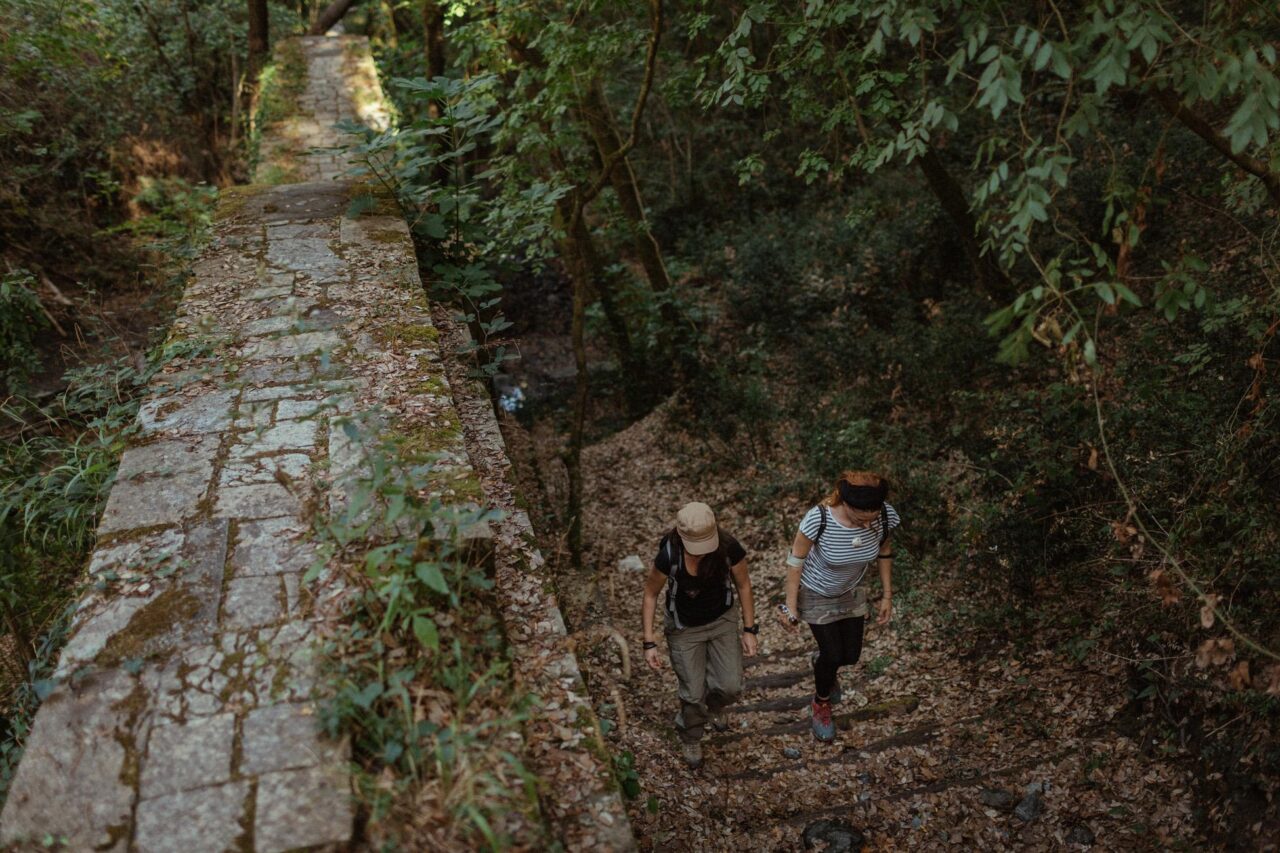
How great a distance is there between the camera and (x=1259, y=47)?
314cm

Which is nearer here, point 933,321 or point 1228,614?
point 1228,614

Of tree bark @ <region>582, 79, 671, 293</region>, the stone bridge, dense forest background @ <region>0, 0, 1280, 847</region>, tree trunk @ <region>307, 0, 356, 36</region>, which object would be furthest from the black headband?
tree trunk @ <region>307, 0, 356, 36</region>

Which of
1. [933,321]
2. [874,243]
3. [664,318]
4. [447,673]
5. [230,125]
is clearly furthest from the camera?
[230,125]

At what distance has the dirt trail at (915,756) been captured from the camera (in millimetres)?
3938

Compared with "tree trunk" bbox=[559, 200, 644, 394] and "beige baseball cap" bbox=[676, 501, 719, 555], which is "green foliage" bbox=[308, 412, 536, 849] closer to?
"beige baseball cap" bbox=[676, 501, 719, 555]

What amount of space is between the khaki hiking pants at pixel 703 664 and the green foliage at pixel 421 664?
181cm

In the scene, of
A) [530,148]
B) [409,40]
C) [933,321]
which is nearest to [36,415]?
[530,148]

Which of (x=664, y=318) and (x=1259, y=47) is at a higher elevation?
(x=1259, y=47)

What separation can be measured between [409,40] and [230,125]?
3.10 m

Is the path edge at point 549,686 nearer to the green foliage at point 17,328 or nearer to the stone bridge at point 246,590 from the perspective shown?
the stone bridge at point 246,590

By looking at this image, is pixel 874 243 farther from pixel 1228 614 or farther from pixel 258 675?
pixel 258 675

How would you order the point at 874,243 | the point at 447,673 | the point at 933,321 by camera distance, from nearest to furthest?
the point at 447,673
the point at 933,321
the point at 874,243

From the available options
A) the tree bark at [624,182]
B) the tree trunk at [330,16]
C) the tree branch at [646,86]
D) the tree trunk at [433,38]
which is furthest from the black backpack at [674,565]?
the tree trunk at [330,16]

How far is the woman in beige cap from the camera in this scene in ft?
13.6
